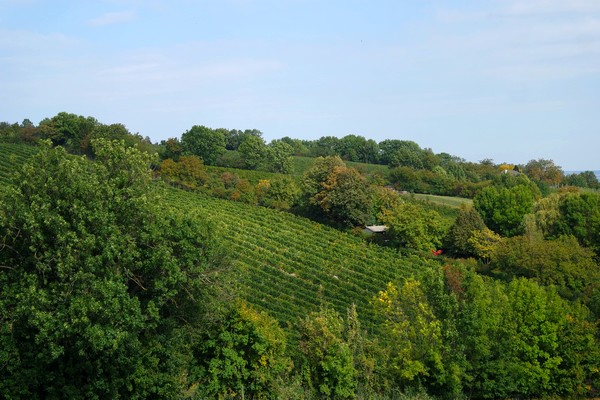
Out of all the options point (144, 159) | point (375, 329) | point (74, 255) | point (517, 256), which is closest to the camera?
point (74, 255)

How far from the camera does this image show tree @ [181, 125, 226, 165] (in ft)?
292

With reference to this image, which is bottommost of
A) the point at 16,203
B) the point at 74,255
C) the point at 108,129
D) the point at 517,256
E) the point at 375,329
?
the point at 375,329

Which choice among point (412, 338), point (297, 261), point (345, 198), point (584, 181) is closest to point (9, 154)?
point (345, 198)

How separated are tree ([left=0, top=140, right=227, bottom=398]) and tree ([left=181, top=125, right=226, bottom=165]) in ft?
224

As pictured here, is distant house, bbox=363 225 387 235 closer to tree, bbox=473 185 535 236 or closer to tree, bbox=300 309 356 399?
tree, bbox=473 185 535 236

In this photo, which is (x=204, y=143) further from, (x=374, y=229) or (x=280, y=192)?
(x=374, y=229)

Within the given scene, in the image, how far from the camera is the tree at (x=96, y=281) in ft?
58.9

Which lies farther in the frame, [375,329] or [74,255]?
[375,329]

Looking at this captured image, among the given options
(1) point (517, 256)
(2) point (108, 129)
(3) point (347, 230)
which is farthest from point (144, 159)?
(2) point (108, 129)

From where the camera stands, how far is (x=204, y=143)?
89062 millimetres

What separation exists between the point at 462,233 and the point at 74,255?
40.3 metres

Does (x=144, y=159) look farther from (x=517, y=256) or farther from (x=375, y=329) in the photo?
(x=517, y=256)

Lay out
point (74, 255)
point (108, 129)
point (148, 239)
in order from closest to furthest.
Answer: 1. point (74, 255)
2. point (148, 239)
3. point (108, 129)

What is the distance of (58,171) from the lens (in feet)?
64.7
